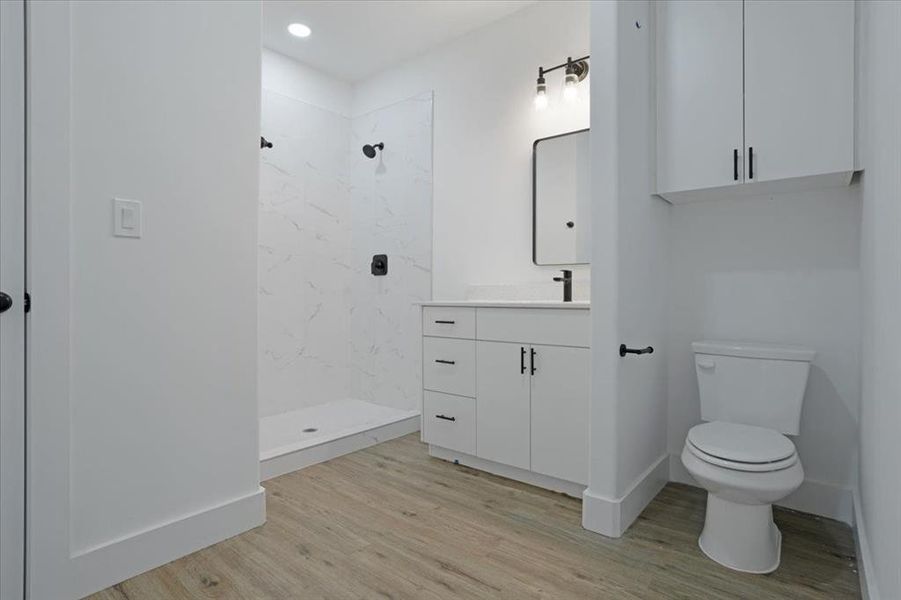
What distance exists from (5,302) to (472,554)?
166cm

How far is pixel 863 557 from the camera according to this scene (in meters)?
1.59

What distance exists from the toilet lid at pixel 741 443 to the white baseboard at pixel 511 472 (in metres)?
0.61

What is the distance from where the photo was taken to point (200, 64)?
181cm

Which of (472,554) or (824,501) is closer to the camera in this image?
(472,554)

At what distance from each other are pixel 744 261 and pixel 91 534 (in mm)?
2739

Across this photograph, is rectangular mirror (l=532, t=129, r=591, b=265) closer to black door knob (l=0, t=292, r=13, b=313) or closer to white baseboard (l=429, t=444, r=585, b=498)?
white baseboard (l=429, t=444, r=585, b=498)

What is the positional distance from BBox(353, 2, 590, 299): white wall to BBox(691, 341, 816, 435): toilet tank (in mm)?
828

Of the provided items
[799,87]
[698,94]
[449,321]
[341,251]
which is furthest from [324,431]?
[799,87]

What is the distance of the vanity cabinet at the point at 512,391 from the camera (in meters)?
2.21

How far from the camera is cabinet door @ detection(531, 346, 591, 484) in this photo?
2.17 m

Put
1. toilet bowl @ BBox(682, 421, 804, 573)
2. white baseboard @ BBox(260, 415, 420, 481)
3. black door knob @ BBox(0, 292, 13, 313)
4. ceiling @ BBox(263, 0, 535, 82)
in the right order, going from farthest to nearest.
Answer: ceiling @ BBox(263, 0, 535, 82) → white baseboard @ BBox(260, 415, 420, 481) → toilet bowl @ BBox(682, 421, 804, 573) → black door knob @ BBox(0, 292, 13, 313)

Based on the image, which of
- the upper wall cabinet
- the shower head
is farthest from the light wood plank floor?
the shower head

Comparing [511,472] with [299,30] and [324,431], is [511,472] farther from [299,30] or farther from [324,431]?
[299,30]

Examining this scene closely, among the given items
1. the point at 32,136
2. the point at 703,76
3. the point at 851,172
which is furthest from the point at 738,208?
the point at 32,136
